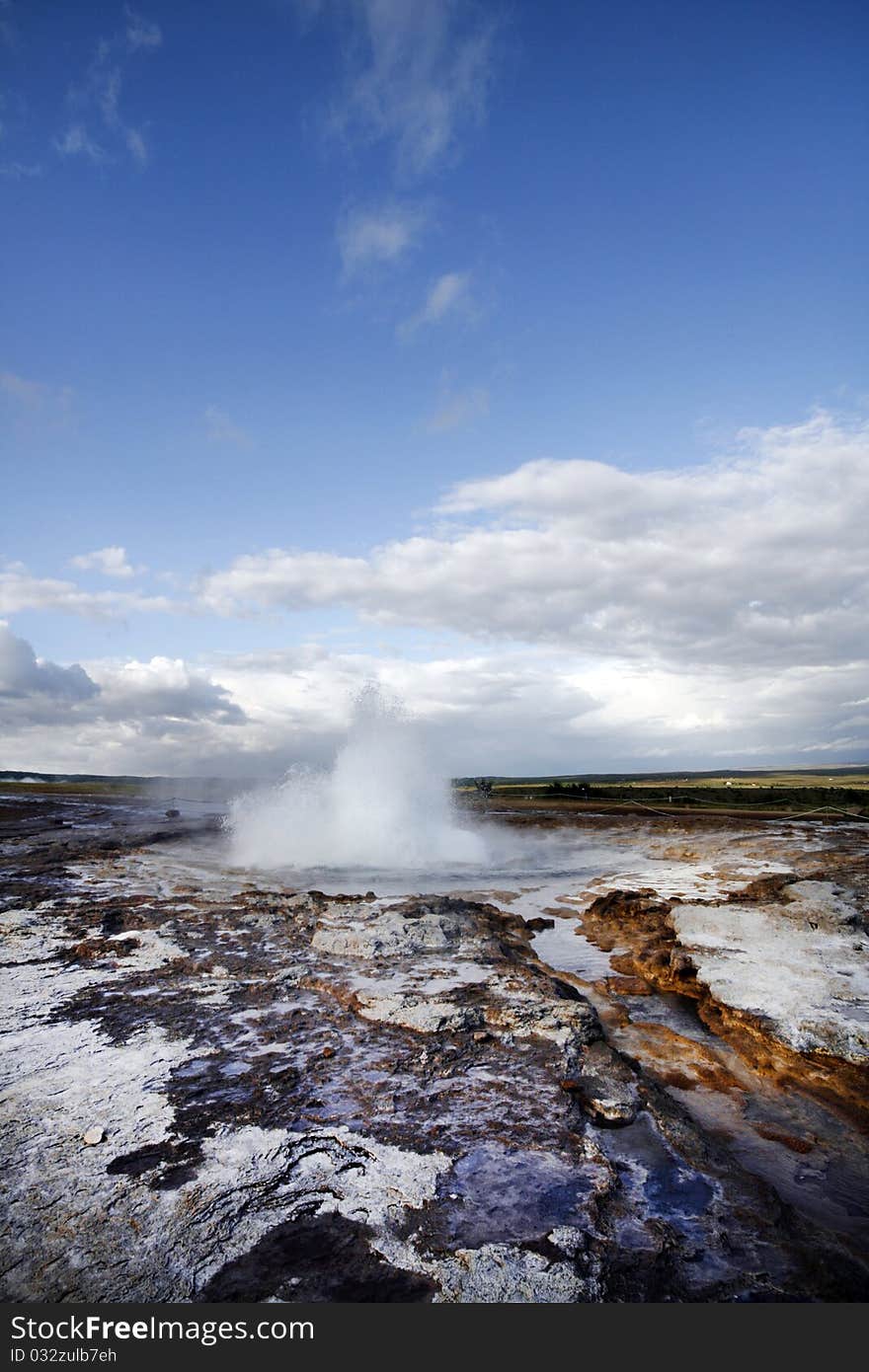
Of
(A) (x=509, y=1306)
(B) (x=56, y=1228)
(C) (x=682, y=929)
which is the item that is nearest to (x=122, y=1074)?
(B) (x=56, y=1228)

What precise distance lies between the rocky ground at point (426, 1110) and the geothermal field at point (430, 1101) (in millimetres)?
20

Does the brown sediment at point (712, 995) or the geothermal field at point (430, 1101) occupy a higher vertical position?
the geothermal field at point (430, 1101)

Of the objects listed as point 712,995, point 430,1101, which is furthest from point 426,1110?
point 712,995

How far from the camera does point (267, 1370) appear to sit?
8.02 ft

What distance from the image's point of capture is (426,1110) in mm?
4340

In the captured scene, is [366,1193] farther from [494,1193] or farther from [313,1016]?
[313,1016]

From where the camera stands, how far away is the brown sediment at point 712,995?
536 centimetres

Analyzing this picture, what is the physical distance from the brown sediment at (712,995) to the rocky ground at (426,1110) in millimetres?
44

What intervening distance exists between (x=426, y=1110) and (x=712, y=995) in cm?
447

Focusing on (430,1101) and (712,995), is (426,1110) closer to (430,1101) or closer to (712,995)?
(430,1101)

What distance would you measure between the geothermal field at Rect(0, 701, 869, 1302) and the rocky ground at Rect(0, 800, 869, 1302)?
0.02 m

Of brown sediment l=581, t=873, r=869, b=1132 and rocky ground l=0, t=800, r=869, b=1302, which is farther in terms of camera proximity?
brown sediment l=581, t=873, r=869, b=1132

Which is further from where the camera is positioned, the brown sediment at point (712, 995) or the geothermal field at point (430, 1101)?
the brown sediment at point (712, 995)

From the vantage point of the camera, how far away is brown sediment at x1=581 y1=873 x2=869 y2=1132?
17.6ft
